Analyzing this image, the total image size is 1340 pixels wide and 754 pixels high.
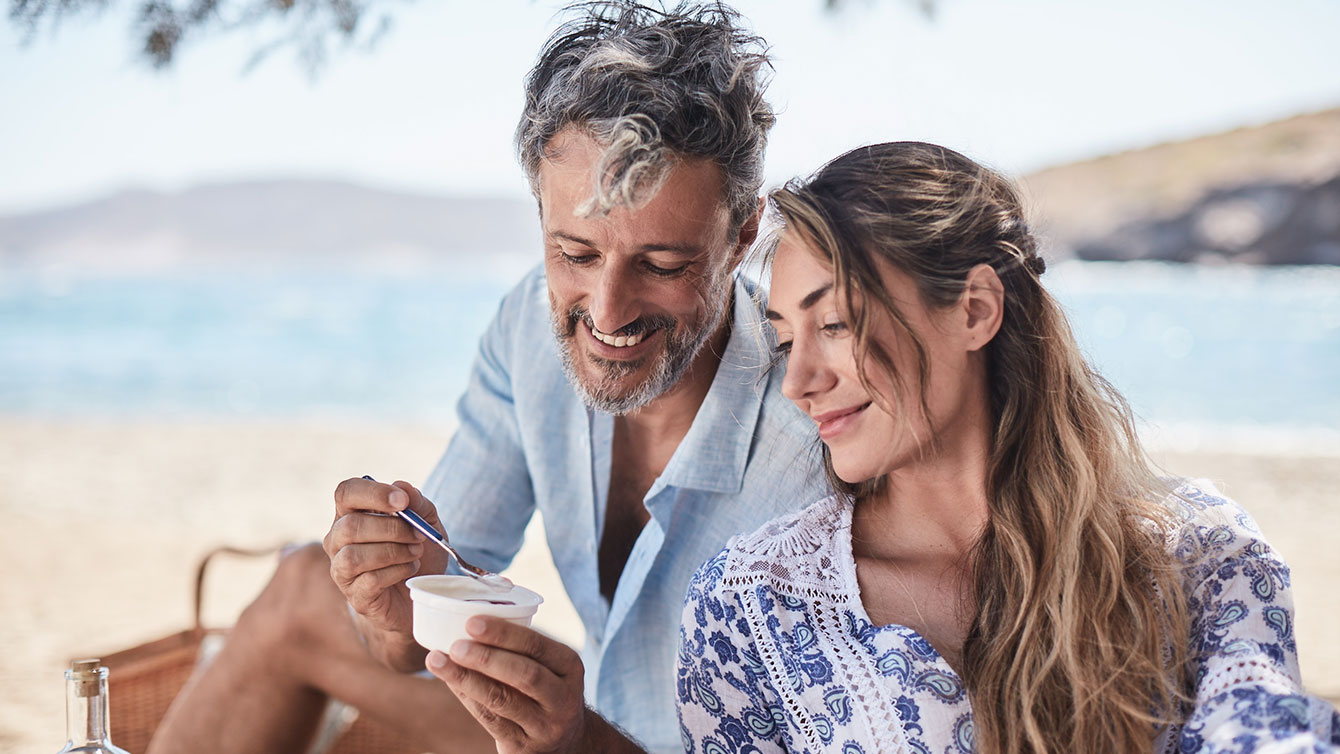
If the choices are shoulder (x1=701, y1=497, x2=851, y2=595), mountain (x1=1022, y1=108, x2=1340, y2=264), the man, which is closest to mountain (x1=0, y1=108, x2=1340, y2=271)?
mountain (x1=1022, y1=108, x2=1340, y2=264)

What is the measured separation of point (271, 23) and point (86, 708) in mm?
1872

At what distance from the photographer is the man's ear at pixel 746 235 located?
2.30 metres

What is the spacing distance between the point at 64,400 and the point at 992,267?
50.1 feet

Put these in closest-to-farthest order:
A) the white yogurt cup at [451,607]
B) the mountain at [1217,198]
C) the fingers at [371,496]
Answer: the white yogurt cup at [451,607] → the fingers at [371,496] → the mountain at [1217,198]

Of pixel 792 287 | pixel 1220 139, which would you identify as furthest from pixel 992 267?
pixel 1220 139

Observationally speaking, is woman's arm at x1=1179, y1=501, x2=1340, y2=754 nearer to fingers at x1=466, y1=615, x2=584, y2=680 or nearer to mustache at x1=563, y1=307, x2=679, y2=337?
fingers at x1=466, y1=615, x2=584, y2=680

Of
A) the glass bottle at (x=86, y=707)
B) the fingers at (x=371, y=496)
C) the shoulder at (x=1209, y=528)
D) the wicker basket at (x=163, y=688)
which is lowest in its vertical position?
the wicker basket at (x=163, y=688)

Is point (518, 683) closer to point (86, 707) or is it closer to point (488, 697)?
point (488, 697)

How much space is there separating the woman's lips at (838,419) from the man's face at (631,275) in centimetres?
47

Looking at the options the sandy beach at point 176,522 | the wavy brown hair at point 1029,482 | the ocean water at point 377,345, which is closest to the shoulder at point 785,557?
the wavy brown hair at point 1029,482

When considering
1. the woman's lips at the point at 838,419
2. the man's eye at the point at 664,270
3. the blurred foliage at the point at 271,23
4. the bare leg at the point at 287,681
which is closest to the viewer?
the woman's lips at the point at 838,419

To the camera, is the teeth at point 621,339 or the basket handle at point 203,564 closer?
the teeth at point 621,339

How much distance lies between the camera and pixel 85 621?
18.4ft

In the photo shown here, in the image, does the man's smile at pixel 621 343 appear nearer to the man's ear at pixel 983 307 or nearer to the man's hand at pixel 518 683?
the man's ear at pixel 983 307
